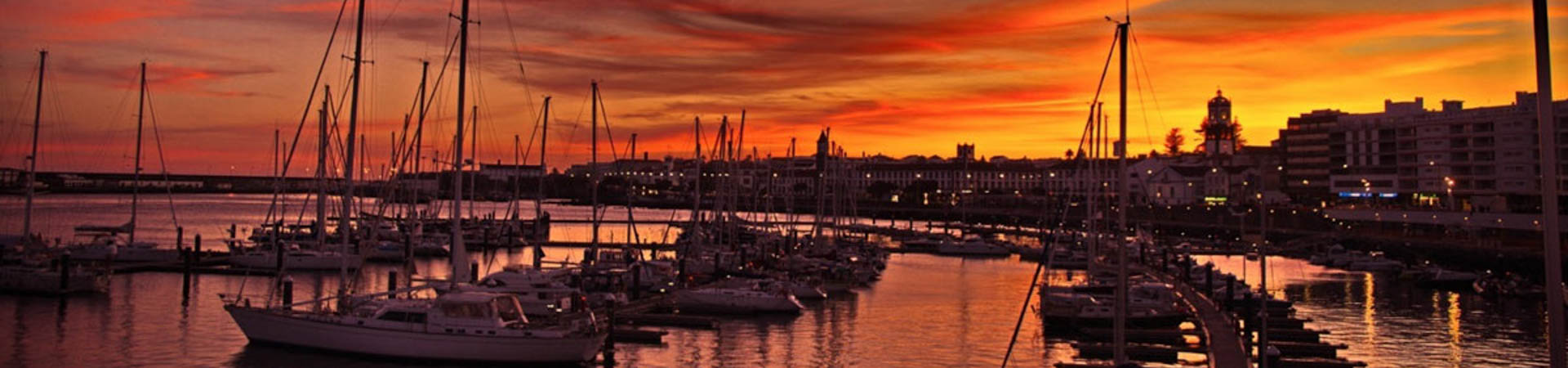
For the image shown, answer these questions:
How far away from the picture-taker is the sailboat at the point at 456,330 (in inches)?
1134

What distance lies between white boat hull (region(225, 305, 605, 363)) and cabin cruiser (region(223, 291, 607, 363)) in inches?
0.8

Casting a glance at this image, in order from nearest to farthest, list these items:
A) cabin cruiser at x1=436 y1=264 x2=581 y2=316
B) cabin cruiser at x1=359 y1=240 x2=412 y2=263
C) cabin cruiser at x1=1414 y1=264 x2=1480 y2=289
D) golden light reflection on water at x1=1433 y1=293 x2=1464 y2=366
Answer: golden light reflection on water at x1=1433 y1=293 x2=1464 y2=366, cabin cruiser at x1=436 y1=264 x2=581 y2=316, cabin cruiser at x1=1414 y1=264 x2=1480 y2=289, cabin cruiser at x1=359 y1=240 x2=412 y2=263

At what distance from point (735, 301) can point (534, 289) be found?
7.87 meters

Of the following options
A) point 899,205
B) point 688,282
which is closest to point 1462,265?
point 688,282

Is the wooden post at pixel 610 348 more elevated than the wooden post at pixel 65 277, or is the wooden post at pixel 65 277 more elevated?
the wooden post at pixel 65 277

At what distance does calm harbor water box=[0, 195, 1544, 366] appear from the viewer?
109 feet

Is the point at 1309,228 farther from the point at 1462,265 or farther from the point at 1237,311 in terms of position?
the point at 1237,311

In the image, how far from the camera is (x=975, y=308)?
48.8 metres

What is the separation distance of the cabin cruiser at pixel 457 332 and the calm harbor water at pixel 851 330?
2.17ft

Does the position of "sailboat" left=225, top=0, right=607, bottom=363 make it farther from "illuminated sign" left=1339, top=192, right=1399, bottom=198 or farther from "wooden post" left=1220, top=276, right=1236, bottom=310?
"illuminated sign" left=1339, top=192, right=1399, bottom=198

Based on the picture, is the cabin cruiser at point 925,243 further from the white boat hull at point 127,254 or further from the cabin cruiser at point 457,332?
the cabin cruiser at point 457,332

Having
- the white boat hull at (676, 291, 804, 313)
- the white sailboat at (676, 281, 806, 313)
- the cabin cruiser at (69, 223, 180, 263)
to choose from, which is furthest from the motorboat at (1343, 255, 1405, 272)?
the cabin cruiser at (69, 223, 180, 263)

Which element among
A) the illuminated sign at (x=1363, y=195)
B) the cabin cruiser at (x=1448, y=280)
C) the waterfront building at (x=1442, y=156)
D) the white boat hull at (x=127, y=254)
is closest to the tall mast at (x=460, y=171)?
the white boat hull at (x=127, y=254)

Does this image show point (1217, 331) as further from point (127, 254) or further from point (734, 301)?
point (127, 254)
